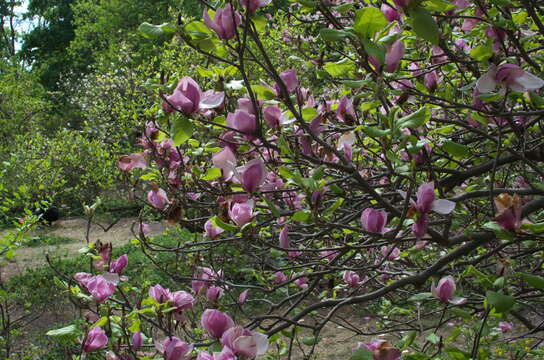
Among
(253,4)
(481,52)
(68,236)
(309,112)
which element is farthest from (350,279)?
(68,236)

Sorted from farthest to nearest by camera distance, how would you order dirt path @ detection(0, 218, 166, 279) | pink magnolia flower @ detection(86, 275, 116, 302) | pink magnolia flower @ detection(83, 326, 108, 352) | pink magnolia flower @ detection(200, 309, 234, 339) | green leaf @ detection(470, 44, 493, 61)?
dirt path @ detection(0, 218, 166, 279)
pink magnolia flower @ detection(86, 275, 116, 302)
pink magnolia flower @ detection(83, 326, 108, 352)
green leaf @ detection(470, 44, 493, 61)
pink magnolia flower @ detection(200, 309, 234, 339)

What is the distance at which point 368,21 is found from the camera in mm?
897

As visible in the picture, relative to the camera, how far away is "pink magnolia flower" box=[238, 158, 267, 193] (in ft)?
3.84

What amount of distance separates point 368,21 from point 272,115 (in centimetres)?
47

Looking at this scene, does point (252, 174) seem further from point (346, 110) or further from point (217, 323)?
point (346, 110)

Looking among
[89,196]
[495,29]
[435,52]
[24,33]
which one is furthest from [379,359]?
[24,33]

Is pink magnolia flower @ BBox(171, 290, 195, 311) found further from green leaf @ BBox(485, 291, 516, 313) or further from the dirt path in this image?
the dirt path

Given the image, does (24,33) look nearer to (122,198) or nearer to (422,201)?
(122,198)

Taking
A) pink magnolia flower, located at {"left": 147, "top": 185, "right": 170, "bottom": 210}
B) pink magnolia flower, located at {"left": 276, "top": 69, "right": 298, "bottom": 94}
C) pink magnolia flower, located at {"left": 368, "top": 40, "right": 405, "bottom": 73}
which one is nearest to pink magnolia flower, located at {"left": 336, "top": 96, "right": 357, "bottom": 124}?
pink magnolia flower, located at {"left": 276, "top": 69, "right": 298, "bottom": 94}

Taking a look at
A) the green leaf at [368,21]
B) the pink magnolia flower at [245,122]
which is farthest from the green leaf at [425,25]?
the pink magnolia flower at [245,122]

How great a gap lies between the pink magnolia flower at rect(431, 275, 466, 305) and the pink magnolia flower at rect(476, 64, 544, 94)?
525 mm

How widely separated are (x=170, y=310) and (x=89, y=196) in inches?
443

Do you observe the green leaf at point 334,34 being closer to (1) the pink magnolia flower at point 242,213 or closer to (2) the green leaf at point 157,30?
(2) the green leaf at point 157,30

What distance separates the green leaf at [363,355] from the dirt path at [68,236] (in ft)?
22.0
